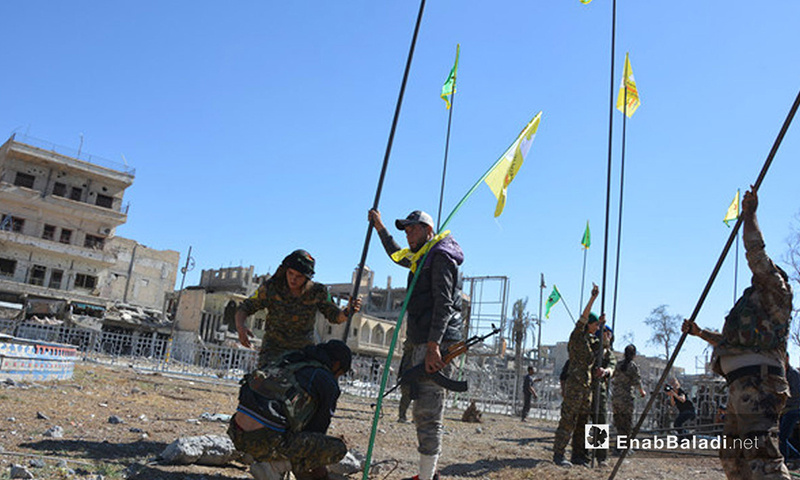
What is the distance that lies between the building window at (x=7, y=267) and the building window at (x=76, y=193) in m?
6.01

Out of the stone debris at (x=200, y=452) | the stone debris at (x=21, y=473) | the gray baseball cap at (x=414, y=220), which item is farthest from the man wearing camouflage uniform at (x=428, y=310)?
the stone debris at (x=21, y=473)

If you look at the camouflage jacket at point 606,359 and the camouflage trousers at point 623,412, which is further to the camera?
the camouflage trousers at point 623,412

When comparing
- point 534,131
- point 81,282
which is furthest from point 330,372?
point 81,282

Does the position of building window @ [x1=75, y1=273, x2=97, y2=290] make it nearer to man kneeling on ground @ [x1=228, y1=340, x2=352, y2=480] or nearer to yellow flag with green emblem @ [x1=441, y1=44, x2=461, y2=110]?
yellow flag with green emblem @ [x1=441, y1=44, x2=461, y2=110]

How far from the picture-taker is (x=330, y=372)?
3.84 meters

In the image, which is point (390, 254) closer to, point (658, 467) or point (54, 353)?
point (658, 467)

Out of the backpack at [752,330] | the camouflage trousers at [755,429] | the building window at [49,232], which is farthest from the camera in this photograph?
the building window at [49,232]

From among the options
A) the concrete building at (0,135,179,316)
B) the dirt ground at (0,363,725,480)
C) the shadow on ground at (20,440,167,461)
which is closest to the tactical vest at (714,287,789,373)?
the dirt ground at (0,363,725,480)

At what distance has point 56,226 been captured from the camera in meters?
44.2

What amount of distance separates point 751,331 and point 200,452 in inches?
155

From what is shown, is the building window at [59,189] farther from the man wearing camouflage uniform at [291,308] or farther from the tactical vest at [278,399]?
the tactical vest at [278,399]

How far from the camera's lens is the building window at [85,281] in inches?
1748

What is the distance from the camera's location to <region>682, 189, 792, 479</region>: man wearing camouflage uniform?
3.77m

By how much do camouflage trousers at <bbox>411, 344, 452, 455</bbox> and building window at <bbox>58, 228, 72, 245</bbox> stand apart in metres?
46.7
